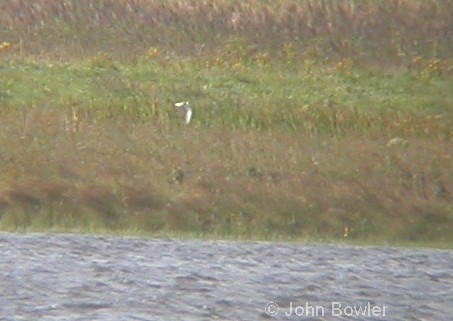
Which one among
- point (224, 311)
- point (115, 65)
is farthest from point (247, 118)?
point (224, 311)

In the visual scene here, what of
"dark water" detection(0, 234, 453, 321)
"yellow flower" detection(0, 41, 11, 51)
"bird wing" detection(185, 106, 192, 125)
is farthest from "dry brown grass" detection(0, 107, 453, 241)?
"yellow flower" detection(0, 41, 11, 51)

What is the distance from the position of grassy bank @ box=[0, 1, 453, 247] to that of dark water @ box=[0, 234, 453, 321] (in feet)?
5.94

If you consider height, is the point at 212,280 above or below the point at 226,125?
below

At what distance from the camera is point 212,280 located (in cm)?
1011

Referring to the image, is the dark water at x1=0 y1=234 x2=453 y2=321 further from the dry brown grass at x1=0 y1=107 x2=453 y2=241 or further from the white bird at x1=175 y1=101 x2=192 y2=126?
the white bird at x1=175 y1=101 x2=192 y2=126

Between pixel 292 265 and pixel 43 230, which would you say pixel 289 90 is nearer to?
pixel 43 230

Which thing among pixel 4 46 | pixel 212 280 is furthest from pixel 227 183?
pixel 4 46

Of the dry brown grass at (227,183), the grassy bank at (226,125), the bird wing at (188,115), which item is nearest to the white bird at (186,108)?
the bird wing at (188,115)

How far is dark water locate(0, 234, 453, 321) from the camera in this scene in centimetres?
899

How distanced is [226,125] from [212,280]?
10.1 metres

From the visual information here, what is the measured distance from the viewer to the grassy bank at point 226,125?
14312 mm

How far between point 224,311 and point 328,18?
18.9 meters

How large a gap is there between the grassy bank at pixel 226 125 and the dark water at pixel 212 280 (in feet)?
5.94

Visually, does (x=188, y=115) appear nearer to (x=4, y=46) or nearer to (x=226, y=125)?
(x=226, y=125)
